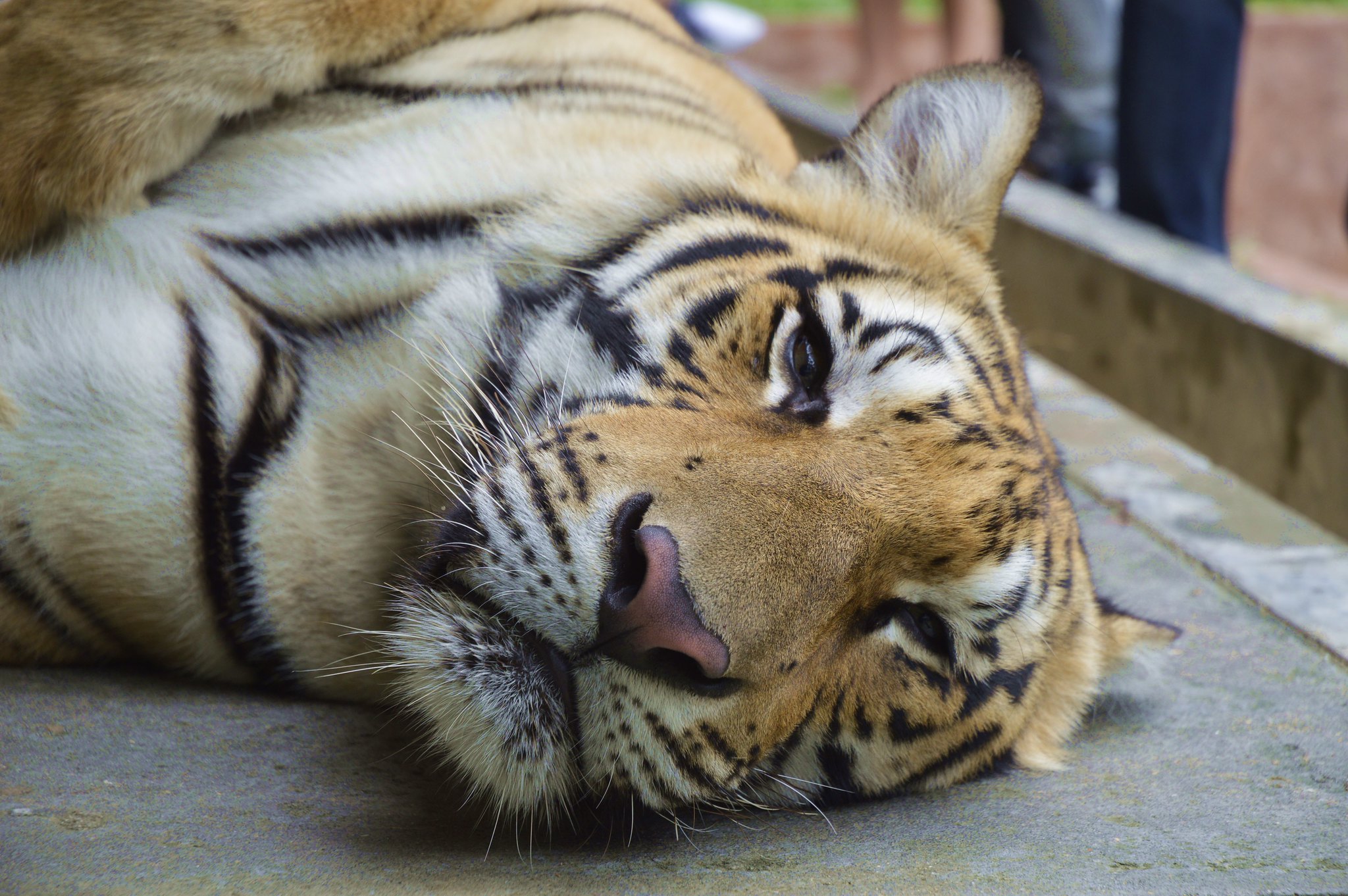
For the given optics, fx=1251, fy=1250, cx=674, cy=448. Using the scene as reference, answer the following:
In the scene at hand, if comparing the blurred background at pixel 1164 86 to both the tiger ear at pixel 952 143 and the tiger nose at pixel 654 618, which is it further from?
the tiger nose at pixel 654 618

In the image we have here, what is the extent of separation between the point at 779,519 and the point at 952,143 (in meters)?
0.93

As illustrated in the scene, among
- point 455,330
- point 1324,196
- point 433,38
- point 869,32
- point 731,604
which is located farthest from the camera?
point 869,32

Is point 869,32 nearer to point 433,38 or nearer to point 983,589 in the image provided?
point 433,38

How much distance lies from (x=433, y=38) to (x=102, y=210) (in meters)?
0.64

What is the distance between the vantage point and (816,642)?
1496 mm

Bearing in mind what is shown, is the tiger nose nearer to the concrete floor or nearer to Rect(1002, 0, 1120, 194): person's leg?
the concrete floor

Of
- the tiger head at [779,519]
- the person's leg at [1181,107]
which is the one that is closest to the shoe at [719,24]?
the person's leg at [1181,107]

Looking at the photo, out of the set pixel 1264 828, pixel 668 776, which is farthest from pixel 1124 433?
pixel 668 776

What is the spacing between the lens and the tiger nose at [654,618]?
51.3 inches

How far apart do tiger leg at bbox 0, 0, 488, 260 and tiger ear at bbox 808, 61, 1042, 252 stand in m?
0.91

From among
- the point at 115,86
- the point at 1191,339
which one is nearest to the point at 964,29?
the point at 1191,339

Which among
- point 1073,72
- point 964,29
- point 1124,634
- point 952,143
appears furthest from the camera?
point 964,29

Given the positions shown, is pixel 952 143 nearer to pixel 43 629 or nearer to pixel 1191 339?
pixel 43 629

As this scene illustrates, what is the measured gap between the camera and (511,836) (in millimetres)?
1562
